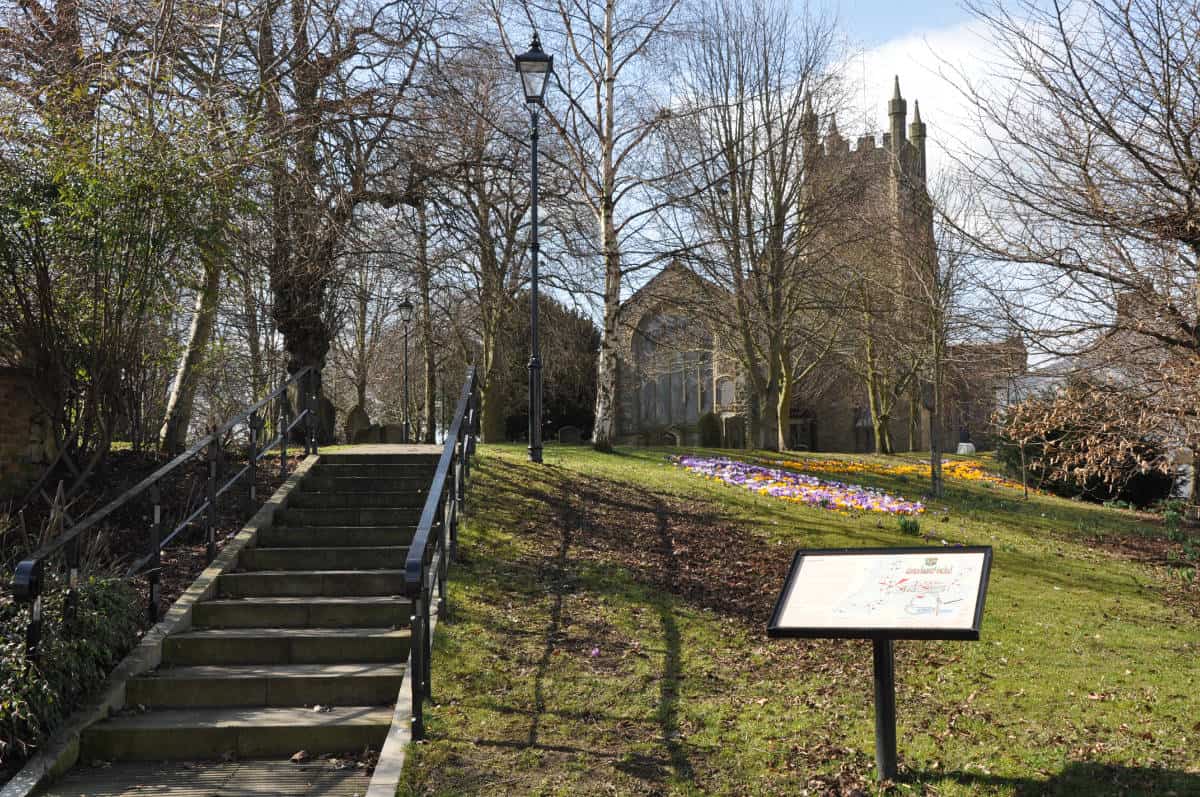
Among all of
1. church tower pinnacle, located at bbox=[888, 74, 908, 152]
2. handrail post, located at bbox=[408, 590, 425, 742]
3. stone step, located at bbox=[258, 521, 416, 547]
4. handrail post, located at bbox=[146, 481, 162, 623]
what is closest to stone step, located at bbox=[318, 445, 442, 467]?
stone step, located at bbox=[258, 521, 416, 547]

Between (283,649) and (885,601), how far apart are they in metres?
4.31

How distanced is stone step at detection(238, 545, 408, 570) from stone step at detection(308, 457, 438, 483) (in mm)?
2340

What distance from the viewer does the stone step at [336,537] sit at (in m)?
8.98

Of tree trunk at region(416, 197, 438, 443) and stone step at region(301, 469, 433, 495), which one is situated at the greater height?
tree trunk at region(416, 197, 438, 443)

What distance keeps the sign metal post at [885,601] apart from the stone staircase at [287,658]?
106 inches

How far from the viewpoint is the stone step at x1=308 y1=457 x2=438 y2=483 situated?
10914 millimetres

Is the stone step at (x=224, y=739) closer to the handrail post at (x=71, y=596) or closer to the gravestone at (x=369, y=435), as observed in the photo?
the handrail post at (x=71, y=596)

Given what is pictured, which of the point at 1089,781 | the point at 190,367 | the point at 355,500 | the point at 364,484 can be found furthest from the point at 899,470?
the point at 1089,781

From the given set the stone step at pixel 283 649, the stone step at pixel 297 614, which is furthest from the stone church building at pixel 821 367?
the stone step at pixel 283 649

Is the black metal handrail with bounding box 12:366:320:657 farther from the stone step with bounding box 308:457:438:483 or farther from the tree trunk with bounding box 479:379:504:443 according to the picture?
the tree trunk with bounding box 479:379:504:443

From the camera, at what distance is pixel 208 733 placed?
5.81 meters

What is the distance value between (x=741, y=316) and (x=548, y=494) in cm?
1049

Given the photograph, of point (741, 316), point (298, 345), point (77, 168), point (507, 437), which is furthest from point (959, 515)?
point (507, 437)

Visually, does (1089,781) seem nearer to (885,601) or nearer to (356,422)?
(885,601)
